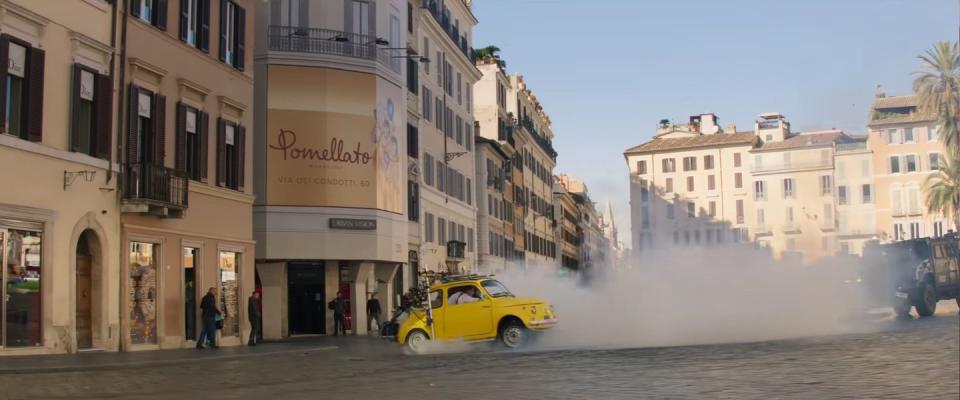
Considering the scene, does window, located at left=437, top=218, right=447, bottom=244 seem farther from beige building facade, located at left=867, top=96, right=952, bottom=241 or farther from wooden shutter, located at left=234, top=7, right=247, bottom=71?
beige building facade, located at left=867, top=96, right=952, bottom=241

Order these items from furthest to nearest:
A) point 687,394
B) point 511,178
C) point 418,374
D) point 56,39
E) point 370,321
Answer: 1. point 511,178
2. point 370,321
3. point 56,39
4. point 418,374
5. point 687,394

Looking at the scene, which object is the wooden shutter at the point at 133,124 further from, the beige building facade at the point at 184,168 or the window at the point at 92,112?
Answer: the window at the point at 92,112

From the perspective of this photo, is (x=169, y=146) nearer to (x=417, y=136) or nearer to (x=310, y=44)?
(x=310, y=44)

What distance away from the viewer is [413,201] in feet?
173

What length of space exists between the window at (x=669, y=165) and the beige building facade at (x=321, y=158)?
8137 centimetres

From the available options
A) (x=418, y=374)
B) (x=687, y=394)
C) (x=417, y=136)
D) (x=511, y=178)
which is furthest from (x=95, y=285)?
(x=511, y=178)

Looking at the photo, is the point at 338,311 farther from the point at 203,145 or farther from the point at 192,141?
the point at 192,141

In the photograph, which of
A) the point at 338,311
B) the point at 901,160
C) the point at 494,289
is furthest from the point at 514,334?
the point at 901,160

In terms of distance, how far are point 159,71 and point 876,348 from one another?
2154cm

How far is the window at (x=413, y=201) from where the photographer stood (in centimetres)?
5181

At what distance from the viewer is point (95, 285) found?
91.6 feet

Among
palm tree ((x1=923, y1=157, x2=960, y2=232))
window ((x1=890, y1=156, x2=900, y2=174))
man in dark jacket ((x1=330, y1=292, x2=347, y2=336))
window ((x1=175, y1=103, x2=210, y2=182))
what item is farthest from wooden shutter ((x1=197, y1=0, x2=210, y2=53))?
palm tree ((x1=923, y1=157, x2=960, y2=232))

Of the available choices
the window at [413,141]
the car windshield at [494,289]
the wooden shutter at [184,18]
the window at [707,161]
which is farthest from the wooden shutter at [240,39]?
the window at [707,161]

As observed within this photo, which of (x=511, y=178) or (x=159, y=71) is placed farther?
(x=511, y=178)
